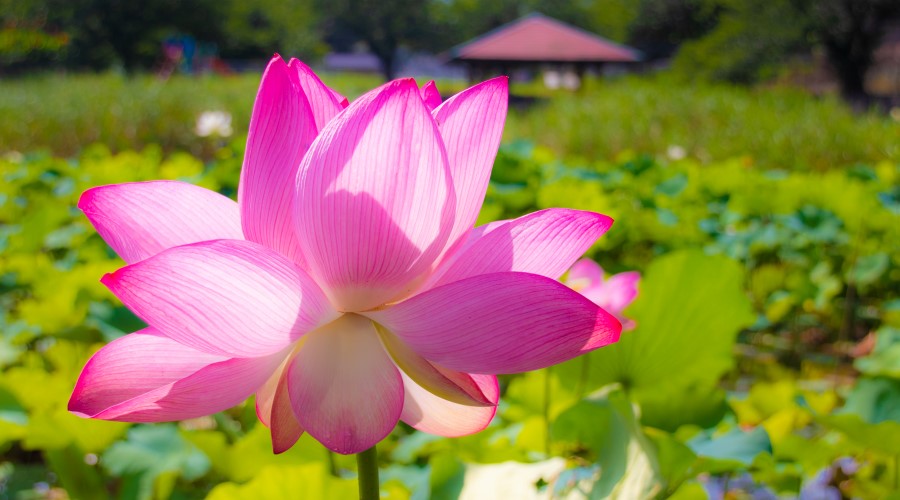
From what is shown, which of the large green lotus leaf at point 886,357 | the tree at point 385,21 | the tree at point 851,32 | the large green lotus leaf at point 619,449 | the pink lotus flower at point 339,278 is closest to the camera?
the pink lotus flower at point 339,278

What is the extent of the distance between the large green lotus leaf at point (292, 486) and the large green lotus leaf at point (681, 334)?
0.26 metres

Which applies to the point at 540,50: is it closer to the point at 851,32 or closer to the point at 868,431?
the point at 851,32

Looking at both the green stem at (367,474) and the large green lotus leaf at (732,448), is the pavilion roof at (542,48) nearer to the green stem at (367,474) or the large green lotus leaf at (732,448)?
the large green lotus leaf at (732,448)

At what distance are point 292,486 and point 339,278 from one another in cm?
12

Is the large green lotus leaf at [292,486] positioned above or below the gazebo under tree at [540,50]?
above

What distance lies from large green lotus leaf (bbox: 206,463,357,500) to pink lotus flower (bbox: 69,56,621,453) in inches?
2.5

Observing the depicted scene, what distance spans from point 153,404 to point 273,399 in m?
0.04

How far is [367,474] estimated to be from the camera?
245mm

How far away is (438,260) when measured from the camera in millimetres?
272

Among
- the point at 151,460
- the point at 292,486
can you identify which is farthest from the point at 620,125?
the point at 292,486

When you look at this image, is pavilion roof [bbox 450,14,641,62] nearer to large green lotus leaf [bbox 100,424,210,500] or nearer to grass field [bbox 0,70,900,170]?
grass field [bbox 0,70,900,170]

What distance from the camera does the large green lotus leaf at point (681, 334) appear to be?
0.54 meters

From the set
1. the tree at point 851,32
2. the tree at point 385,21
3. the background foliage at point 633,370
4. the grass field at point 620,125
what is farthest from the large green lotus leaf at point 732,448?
the tree at point 385,21

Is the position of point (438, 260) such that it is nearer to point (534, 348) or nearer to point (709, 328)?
point (534, 348)
